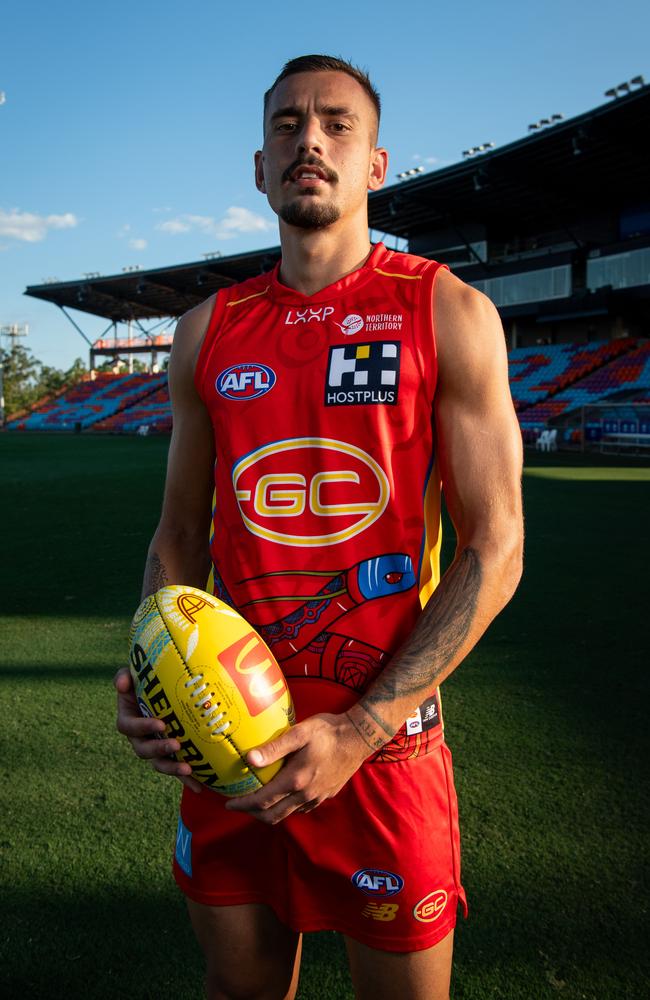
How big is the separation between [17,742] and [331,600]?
8.64ft

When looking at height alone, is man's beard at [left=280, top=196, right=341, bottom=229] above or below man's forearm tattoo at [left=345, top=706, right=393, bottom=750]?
above

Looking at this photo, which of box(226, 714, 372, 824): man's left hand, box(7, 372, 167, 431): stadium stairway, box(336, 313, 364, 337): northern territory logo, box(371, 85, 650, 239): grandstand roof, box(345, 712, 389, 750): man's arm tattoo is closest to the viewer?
box(226, 714, 372, 824): man's left hand

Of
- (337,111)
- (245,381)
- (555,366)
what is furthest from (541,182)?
(245,381)

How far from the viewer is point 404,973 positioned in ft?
5.04

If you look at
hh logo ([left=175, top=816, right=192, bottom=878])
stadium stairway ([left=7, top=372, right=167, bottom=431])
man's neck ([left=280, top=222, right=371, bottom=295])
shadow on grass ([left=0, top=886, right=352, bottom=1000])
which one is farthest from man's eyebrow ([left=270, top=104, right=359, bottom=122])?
stadium stairway ([left=7, top=372, right=167, bottom=431])

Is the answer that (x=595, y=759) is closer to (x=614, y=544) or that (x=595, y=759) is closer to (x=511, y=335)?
(x=614, y=544)

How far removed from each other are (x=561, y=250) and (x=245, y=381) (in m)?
35.7

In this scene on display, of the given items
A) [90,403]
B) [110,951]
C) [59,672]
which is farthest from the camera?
[90,403]

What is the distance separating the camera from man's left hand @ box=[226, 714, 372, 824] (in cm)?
134

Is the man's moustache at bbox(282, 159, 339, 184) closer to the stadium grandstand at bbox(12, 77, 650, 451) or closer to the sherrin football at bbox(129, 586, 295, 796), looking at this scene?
the sherrin football at bbox(129, 586, 295, 796)

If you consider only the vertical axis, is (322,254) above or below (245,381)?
above

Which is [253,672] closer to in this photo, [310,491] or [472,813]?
[310,491]

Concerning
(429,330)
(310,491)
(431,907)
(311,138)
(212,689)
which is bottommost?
(431,907)

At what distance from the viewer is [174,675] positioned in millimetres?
1488
